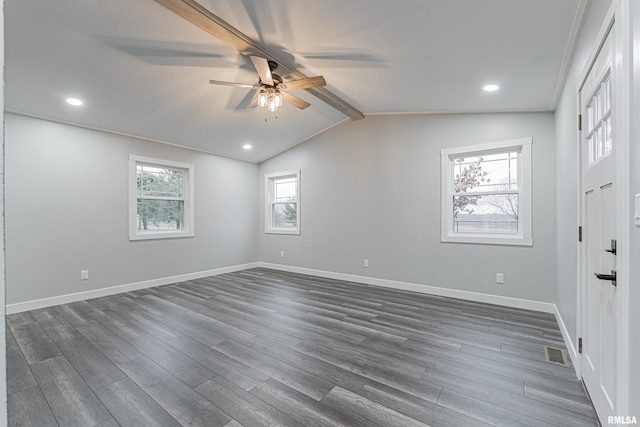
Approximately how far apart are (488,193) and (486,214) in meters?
0.30

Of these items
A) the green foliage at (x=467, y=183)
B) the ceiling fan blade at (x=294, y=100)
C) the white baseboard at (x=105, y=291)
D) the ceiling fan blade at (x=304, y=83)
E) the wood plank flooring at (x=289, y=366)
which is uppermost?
the ceiling fan blade at (x=294, y=100)

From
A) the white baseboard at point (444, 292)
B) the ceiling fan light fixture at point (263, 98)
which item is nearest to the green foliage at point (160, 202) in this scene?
the white baseboard at point (444, 292)

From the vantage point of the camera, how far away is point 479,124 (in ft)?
13.3

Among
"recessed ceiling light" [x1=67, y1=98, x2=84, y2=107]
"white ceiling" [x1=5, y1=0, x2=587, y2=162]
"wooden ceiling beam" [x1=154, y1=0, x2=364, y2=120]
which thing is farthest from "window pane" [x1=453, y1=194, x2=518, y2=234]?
"recessed ceiling light" [x1=67, y1=98, x2=84, y2=107]

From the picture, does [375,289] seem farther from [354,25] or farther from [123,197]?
[123,197]

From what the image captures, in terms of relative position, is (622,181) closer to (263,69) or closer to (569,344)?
(569,344)

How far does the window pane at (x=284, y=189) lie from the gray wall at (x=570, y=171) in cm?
455

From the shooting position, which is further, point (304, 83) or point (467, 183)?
point (467, 183)

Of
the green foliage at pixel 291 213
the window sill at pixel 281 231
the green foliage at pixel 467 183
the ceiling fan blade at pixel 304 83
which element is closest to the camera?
the ceiling fan blade at pixel 304 83

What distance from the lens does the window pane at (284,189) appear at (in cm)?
638

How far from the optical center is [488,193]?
4012 millimetres

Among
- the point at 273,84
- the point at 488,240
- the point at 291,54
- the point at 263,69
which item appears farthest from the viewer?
the point at 488,240

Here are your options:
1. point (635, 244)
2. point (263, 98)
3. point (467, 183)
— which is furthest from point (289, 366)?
point (467, 183)

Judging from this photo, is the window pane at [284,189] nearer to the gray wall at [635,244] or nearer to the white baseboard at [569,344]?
the white baseboard at [569,344]
